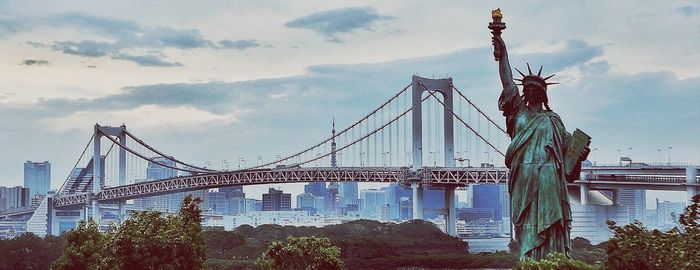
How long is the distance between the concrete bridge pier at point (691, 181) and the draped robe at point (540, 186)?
40.1m

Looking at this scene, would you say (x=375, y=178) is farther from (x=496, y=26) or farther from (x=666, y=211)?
(x=666, y=211)

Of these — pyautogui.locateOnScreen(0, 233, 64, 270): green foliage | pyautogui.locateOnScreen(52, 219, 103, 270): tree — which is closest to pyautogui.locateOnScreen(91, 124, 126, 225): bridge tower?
pyautogui.locateOnScreen(0, 233, 64, 270): green foliage

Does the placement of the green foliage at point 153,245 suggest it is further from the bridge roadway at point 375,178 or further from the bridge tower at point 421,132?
the bridge tower at point 421,132

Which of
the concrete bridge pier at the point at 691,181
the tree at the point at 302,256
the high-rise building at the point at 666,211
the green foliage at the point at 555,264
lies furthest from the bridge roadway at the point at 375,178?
the high-rise building at the point at 666,211

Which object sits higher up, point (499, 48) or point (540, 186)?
point (499, 48)

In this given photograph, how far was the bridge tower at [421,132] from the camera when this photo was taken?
277 ft

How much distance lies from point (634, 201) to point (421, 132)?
27.8 metres

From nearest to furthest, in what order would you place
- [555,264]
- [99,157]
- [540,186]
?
[555,264] < [540,186] < [99,157]

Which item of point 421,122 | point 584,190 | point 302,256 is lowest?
point 302,256

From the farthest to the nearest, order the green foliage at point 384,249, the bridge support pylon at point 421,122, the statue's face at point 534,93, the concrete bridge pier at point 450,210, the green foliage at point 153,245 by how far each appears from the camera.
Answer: the concrete bridge pier at point 450,210, the bridge support pylon at point 421,122, the green foliage at point 384,249, the green foliage at point 153,245, the statue's face at point 534,93

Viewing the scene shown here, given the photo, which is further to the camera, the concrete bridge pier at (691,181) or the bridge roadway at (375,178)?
the bridge roadway at (375,178)

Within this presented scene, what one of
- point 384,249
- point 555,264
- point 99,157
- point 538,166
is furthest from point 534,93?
point 99,157

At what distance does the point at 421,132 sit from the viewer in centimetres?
8488

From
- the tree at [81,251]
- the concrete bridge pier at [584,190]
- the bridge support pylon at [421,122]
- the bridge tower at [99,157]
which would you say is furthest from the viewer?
the bridge tower at [99,157]
